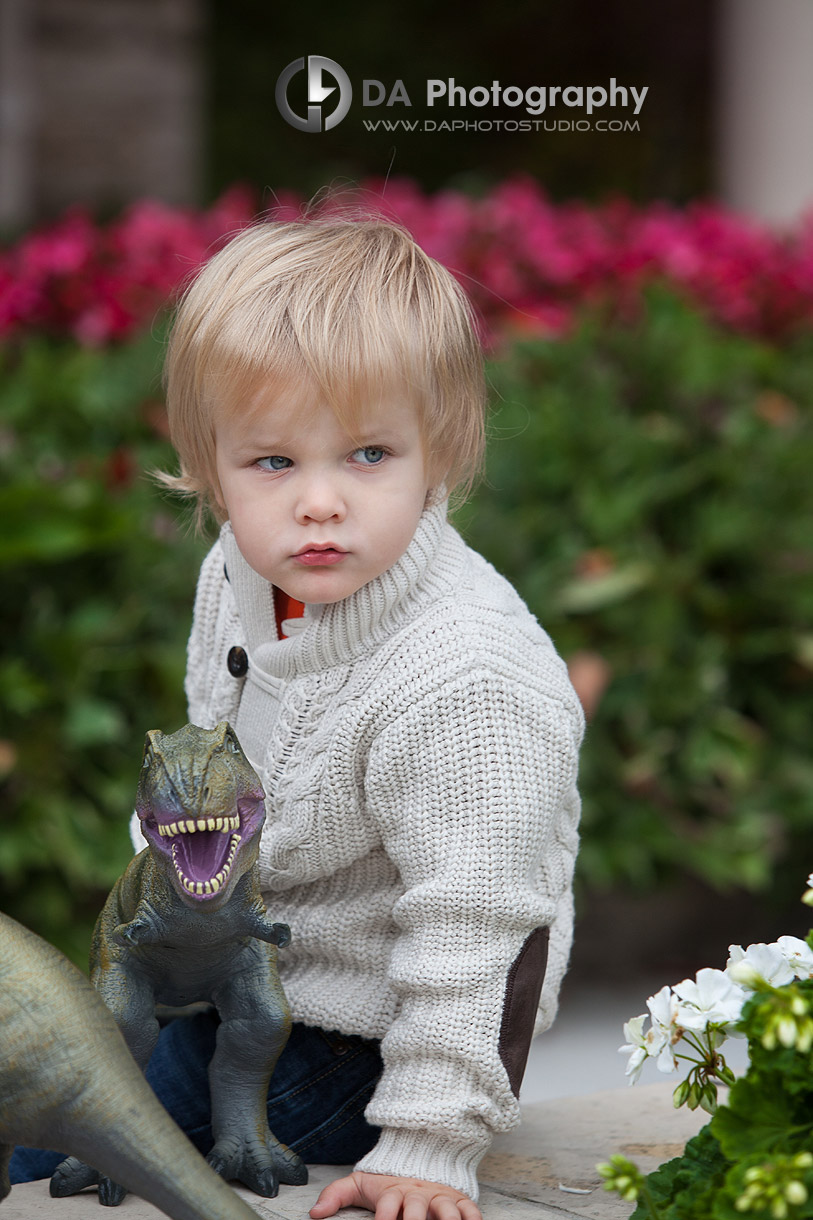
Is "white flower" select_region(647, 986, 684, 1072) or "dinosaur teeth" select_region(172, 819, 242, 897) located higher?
"dinosaur teeth" select_region(172, 819, 242, 897)

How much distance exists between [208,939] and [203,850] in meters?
0.13

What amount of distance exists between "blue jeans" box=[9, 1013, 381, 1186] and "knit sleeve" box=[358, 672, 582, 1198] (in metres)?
0.18

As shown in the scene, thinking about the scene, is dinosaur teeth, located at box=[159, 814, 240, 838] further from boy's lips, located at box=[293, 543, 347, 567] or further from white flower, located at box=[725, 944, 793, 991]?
white flower, located at box=[725, 944, 793, 991]

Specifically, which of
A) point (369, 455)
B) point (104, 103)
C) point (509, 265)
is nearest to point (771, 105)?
point (104, 103)

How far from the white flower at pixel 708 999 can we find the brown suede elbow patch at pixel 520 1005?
0.22 meters

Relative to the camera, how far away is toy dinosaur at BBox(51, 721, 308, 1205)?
1346 mm

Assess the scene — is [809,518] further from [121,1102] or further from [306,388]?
[121,1102]

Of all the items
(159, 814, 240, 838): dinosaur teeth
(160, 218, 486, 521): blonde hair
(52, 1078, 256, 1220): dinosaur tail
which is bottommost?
(52, 1078, 256, 1220): dinosaur tail

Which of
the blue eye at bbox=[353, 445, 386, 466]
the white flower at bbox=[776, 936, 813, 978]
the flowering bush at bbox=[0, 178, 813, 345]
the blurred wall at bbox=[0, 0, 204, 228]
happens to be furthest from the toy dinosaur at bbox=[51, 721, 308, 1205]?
the blurred wall at bbox=[0, 0, 204, 228]

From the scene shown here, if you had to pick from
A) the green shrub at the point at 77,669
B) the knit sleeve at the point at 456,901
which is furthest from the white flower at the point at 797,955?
the green shrub at the point at 77,669

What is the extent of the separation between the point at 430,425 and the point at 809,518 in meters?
2.47

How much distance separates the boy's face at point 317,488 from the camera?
5.11 feet

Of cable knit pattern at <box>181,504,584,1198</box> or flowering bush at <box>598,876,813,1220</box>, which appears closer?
flowering bush at <box>598,876,813,1220</box>

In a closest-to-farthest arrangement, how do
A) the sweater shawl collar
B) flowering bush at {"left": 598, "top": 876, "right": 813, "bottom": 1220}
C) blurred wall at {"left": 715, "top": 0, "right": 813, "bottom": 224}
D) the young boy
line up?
flowering bush at {"left": 598, "top": 876, "right": 813, "bottom": 1220}
the young boy
the sweater shawl collar
blurred wall at {"left": 715, "top": 0, "right": 813, "bottom": 224}
